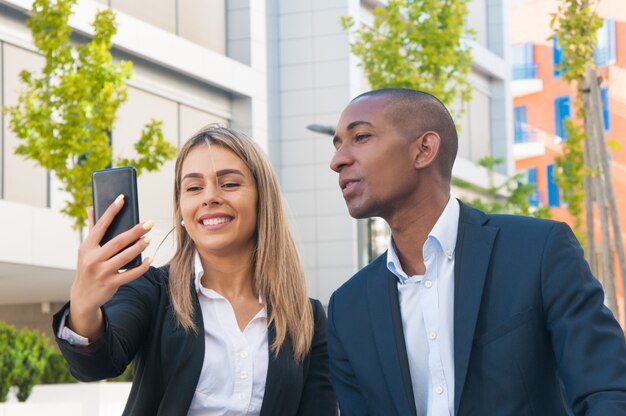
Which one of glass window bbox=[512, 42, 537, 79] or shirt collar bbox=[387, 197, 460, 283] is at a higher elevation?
glass window bbox=[512, 42, 537, 79]

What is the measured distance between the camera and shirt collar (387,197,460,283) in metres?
4.36

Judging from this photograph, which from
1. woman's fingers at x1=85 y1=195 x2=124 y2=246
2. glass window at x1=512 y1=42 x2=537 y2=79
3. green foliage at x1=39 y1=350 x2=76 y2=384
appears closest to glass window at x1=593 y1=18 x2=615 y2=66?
glass window at x1=512 y1=42 x2=537 y2=79

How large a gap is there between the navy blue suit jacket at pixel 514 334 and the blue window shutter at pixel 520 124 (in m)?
54.4

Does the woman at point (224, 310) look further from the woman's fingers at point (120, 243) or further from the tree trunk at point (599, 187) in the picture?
the tree trunk at point (599, 187)

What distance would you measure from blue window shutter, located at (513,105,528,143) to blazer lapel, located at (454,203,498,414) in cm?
5431

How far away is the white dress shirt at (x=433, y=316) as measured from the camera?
165 inches

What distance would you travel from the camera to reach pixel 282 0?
41.9m

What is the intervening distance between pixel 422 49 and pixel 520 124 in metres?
35.9

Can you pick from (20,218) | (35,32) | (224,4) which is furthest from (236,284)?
(224,4)

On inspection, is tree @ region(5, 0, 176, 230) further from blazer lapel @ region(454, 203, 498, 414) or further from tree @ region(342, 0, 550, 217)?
blazer lapel @ region(454, 203, 498, 414)

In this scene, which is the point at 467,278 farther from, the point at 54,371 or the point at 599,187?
the point at 599,187

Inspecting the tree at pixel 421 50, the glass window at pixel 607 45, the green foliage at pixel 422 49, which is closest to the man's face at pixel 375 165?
the tree at pixel 421 50

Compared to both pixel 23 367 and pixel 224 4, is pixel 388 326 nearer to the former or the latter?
pixel 23 367

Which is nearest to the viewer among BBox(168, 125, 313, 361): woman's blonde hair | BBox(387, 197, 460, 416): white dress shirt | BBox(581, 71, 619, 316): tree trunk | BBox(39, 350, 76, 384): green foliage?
BBox(387, 197, 460, 416): white dress shirt
